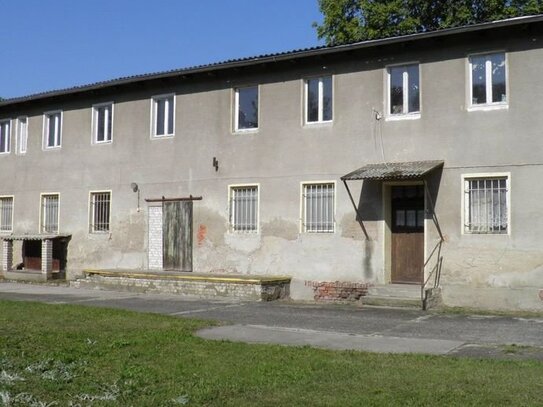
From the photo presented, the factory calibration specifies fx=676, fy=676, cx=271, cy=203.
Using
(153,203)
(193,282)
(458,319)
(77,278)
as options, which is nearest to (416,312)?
(458,319)

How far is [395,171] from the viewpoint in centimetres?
1430

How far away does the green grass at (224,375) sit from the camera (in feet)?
20.7

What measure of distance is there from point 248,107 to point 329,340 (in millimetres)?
9126

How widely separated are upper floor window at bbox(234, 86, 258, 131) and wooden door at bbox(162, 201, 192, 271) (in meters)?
2.67

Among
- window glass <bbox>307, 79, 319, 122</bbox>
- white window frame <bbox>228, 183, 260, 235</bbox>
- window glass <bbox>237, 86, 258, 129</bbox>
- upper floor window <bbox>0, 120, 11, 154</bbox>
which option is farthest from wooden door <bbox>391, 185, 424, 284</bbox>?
upper floor window <bbox>0, 120, 11, 154</bbox>

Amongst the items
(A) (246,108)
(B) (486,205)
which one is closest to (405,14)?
(A) (246,108)

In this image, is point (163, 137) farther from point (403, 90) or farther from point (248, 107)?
point (403, 90)

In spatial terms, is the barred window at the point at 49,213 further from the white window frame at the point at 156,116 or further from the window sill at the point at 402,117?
→ the window sill at the point at 402,117

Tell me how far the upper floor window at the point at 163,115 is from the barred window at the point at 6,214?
7.23 m

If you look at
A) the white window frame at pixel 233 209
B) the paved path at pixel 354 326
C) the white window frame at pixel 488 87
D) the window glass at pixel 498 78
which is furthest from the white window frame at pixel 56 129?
the window glass at pixel 498 78

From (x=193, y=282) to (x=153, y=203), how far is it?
340 centimetres

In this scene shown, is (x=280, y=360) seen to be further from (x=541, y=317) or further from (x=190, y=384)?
(x=541, y=317)

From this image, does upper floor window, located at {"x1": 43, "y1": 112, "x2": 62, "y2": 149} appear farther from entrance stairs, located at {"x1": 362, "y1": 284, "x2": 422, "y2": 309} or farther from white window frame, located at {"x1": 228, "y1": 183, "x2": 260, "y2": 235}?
entrance stairs, located at {"x1": 362, "y1": 284, "x2": 422, "y2": 309}

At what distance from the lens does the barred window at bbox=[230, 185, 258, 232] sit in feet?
57.3
